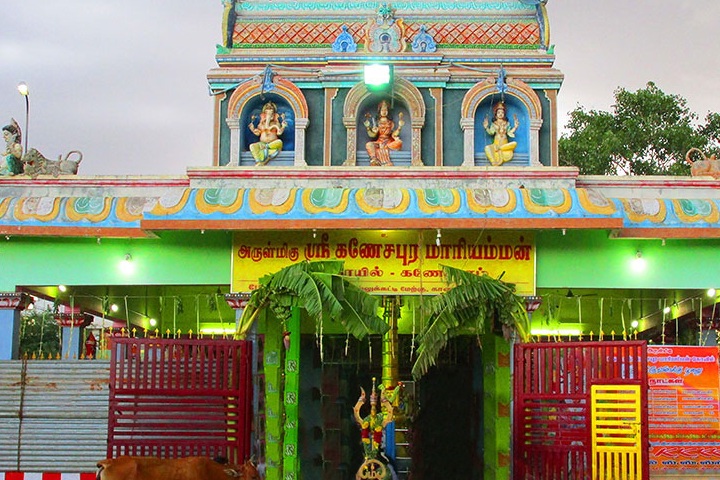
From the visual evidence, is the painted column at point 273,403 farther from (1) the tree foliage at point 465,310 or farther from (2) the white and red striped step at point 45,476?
(2) the white and red striped step at point 45,476

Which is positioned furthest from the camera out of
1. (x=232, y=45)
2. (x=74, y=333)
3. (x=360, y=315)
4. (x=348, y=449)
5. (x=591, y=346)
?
(x=74, y=333)

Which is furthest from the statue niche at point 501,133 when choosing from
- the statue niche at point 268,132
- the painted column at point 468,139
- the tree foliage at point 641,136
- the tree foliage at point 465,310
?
the tree foliage at point 641,136

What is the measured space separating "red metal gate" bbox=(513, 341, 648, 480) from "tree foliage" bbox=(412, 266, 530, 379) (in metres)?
0.58

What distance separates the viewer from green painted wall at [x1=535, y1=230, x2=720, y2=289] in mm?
14516

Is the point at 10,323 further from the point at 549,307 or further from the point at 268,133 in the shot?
the point at 549,307

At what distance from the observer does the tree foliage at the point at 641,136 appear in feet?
113

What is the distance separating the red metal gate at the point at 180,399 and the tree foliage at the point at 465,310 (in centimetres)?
237

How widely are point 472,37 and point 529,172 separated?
4258mm

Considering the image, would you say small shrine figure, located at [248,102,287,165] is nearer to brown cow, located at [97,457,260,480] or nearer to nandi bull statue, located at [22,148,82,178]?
nandi bull statue, located at [22,148,82,178]

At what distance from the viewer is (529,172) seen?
1542 centimetres

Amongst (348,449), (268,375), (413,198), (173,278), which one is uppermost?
(413,198)

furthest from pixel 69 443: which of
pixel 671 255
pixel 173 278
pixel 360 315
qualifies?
pixel 671 255

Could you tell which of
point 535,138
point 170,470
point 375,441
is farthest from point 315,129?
point 170,470

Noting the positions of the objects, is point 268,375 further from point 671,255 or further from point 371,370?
point 671,255
